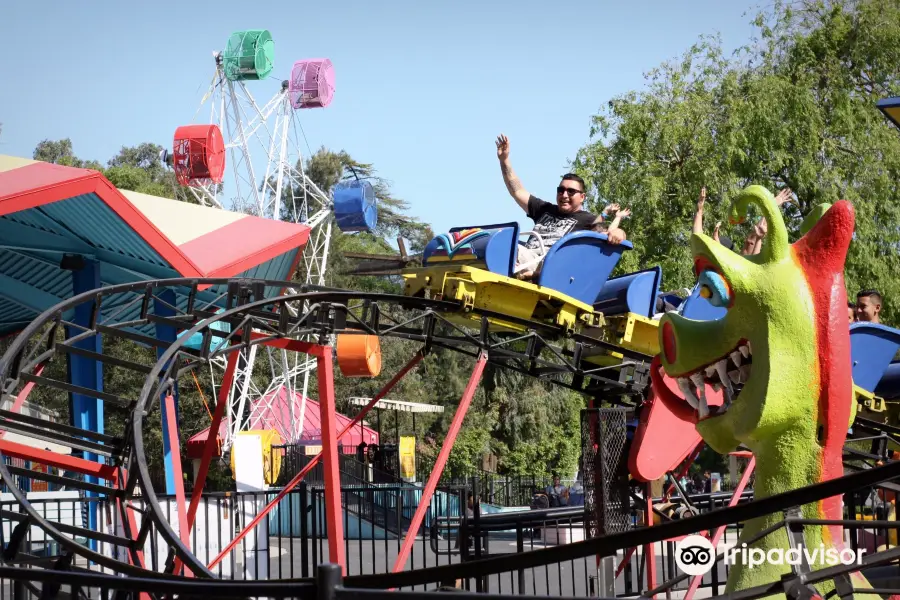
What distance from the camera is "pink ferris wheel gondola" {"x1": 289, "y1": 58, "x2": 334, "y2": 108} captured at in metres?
31.2

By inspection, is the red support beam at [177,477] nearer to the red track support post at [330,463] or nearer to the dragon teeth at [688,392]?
the red track support post at [330,463]

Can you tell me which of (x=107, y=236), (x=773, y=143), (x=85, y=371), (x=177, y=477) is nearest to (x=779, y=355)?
(x=177, y=477)

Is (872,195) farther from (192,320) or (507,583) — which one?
(192,320)

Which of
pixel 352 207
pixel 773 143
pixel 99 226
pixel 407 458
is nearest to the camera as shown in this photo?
pixel 99 226

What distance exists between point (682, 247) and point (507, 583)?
8.97 m

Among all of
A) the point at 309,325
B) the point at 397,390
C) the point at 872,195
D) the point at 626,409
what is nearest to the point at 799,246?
the point at 626,409

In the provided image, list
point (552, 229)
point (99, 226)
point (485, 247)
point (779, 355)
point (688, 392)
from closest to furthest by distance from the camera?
point (779, 355)
point (688, 392)
point (485, 247)
point (552, 229)
point (99, 226)

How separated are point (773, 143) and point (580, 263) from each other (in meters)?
12.0

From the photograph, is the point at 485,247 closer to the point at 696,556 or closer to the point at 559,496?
the point at 696,556

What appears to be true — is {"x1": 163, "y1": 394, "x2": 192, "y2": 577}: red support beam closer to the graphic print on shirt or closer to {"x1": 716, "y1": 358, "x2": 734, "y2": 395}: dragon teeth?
the graphic print on shirt

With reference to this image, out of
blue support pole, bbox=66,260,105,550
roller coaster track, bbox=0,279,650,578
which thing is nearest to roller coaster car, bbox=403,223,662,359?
roller coaster track, bbox=0,279,650,578

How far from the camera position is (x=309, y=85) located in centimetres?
3112

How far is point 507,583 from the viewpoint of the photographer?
11.9 metres

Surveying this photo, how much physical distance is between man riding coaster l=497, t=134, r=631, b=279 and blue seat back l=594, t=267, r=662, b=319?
0.48 metres
